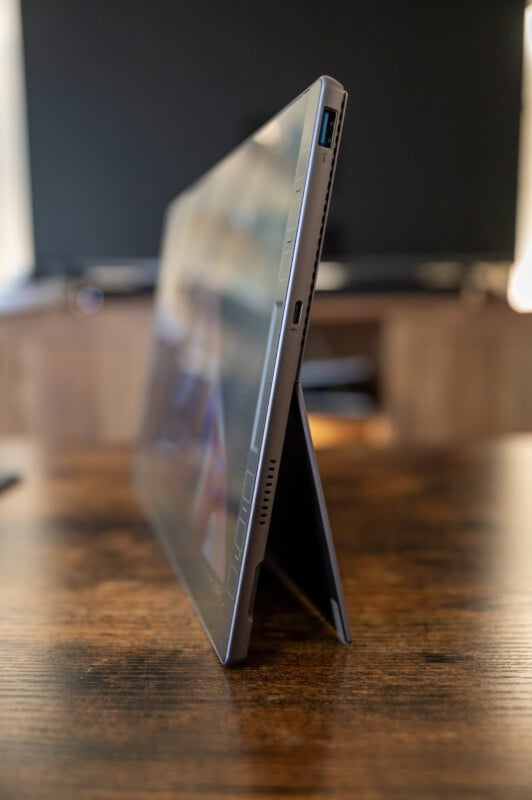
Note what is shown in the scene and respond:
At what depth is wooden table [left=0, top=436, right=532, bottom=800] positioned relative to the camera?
26cm

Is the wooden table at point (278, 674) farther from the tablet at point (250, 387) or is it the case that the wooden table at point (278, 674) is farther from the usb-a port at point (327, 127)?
the usb-a port at point (327, 127)

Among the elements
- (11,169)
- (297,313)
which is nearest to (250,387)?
(297,313)

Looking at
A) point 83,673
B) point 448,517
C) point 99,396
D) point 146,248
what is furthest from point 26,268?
point 83,673

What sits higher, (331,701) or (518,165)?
(518,165)

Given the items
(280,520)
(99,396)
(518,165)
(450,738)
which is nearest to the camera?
(450,738)

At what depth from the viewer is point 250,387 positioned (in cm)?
38

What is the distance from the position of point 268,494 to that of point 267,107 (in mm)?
1603

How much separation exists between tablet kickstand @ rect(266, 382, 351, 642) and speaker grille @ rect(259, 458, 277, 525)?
0.04 m

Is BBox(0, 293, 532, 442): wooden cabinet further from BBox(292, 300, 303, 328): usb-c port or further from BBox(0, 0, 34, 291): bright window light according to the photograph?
BBox(292, 300, 303, 328): usb-c port

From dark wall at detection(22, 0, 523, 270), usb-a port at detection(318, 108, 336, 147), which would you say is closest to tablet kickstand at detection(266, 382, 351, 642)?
usb-a port at detection(318, 108, 336, 147)

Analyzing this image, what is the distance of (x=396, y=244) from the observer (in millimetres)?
1848

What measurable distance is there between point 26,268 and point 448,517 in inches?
74.6

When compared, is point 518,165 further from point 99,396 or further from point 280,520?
point 280,520

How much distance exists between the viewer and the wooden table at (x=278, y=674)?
0.26 meters
